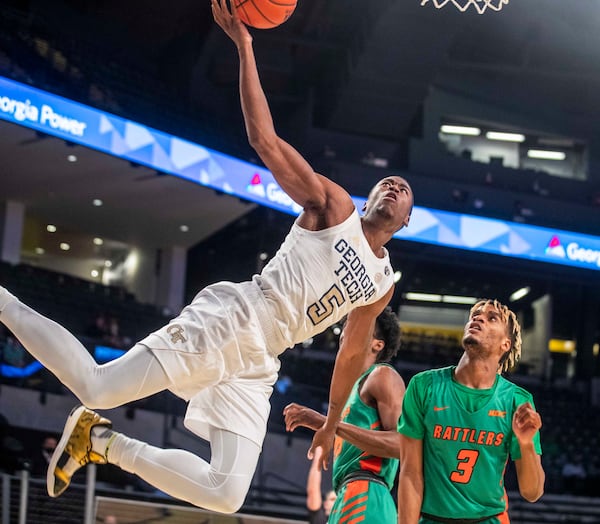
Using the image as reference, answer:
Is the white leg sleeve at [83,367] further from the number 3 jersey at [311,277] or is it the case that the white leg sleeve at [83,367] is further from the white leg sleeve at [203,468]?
the number 3 jersey at [311,277]

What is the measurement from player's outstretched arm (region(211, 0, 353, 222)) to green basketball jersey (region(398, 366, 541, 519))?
0.99 meters

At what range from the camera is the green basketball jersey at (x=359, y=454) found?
5125 millimetres

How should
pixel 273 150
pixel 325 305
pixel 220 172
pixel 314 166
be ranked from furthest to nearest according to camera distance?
pixel 314 166 < pixel 220 172 < pixel 325 305 < pixel 273 150

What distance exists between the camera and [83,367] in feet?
13.6

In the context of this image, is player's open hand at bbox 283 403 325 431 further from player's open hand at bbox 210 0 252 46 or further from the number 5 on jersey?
player's open hand at bbox 210 0 252 46

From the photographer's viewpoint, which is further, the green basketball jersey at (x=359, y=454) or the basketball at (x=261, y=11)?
the green basketball jersey at (x=359, y=454)

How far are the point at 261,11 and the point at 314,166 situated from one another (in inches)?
731

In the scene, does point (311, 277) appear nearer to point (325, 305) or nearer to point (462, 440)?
point (325, 305)

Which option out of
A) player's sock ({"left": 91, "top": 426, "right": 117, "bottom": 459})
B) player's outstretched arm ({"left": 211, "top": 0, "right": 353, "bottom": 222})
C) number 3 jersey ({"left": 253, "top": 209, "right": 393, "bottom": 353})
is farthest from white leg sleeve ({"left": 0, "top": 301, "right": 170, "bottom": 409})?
player's outstretched arm ({"left": 211, "top": 0, "right": 353, "bottom": 222})

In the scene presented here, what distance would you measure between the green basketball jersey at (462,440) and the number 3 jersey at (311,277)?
1.99 feet

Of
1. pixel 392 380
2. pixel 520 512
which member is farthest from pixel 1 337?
pixel 392 380

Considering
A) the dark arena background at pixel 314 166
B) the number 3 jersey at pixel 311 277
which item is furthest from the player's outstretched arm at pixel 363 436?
the dark arena background at pixel 314 166

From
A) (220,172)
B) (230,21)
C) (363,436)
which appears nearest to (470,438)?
(363,436)

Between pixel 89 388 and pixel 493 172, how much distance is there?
23.3m
